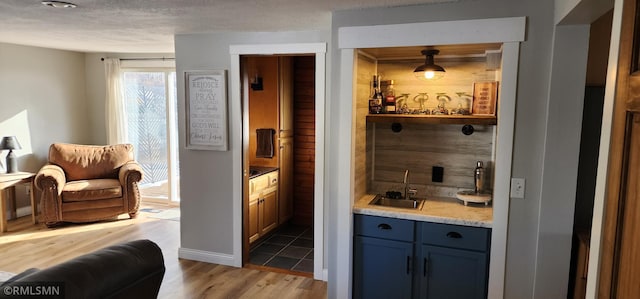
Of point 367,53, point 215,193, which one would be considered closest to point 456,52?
point 367,53

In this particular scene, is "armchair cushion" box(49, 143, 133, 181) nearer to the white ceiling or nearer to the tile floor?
the white ceiling

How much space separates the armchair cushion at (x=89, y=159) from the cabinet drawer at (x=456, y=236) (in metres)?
4.39

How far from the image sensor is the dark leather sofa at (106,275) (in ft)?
4.74

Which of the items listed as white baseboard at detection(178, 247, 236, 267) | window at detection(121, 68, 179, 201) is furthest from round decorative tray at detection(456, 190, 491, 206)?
window at detection(121, 68, 179, 201)

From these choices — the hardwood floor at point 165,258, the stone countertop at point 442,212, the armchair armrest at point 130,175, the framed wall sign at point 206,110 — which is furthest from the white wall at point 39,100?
the stone countertop at point 442,212

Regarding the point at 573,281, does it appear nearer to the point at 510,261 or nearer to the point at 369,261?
the point at 510,261

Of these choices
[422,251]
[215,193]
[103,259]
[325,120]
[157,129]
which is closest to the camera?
[103,259]

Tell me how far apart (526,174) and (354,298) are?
1411 millimetres

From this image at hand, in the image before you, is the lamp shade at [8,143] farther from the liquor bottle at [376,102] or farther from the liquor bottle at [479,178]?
the liquor bottle at [479,178]

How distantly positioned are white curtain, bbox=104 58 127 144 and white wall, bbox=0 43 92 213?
0.46 m

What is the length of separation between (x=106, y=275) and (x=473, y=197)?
2299 millimetres

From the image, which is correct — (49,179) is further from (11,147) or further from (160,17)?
(160,17)

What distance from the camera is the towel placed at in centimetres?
479

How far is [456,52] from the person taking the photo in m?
2.99
